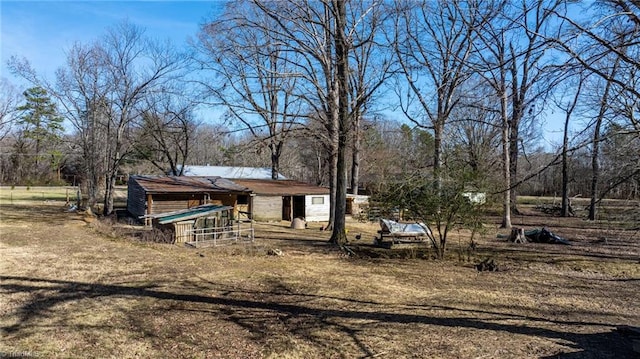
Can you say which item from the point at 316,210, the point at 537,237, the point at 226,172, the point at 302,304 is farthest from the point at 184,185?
the point at 302,304

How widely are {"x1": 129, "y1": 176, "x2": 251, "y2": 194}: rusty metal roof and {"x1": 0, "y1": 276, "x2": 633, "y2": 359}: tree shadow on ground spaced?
17.8 metres

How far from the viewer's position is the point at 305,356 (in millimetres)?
5656

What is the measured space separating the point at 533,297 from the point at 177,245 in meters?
12.5

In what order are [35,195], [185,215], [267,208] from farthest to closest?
[35,195] → [267,208] → [185,215]

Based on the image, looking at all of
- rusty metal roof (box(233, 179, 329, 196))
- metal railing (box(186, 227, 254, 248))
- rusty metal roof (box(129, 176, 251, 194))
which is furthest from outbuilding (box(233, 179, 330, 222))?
metal railing (box(186, 227, 254, 248))


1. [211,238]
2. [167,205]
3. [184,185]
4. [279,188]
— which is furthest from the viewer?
[279,188]

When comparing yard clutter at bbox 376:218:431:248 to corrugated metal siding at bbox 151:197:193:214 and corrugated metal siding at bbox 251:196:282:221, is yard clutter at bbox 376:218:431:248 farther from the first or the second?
corrugated metal siding at bbox 151:197:193:214

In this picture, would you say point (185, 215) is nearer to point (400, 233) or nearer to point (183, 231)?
point (183, 231)

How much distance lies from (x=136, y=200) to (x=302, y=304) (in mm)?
25079

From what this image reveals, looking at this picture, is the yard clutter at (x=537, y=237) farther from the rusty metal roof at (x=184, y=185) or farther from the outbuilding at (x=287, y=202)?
the rusty metal roof at (x=184, y=185)

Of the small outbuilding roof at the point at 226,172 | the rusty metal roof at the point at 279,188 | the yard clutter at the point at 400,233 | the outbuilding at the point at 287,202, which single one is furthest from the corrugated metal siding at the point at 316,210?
the yard clutter at the point at 400,233

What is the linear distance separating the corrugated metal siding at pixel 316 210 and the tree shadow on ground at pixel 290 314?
22858 millimetres

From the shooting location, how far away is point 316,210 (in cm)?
3241

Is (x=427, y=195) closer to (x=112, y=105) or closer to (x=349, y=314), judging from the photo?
(x=349, y=314)
